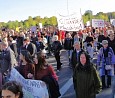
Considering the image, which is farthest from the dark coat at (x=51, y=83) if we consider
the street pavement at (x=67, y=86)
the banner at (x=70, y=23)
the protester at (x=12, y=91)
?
the banner at (x=70, y=23)

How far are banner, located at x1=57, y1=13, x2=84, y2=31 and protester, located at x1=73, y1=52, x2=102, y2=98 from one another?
8.57 meters

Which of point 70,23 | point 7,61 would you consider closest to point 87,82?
point 7,61

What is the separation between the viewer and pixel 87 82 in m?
6.89

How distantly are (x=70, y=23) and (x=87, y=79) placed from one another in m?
9.15

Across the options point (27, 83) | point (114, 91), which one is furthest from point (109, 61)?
point (27, 83)

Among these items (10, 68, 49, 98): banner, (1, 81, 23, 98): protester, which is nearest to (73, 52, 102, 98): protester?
(10, 68, 49, 98): banner

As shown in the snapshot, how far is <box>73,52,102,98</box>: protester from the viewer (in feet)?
22.3

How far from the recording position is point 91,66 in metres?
6.84

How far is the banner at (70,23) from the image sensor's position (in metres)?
15.6

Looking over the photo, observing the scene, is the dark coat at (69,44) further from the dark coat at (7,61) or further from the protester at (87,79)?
the protester at (87,79)

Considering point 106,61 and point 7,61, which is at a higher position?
point 7,61

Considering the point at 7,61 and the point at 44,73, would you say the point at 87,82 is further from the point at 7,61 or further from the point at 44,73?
the point at 7,61

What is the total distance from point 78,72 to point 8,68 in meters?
3.09

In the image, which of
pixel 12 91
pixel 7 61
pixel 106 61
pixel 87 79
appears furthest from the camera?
pixel 106 61
